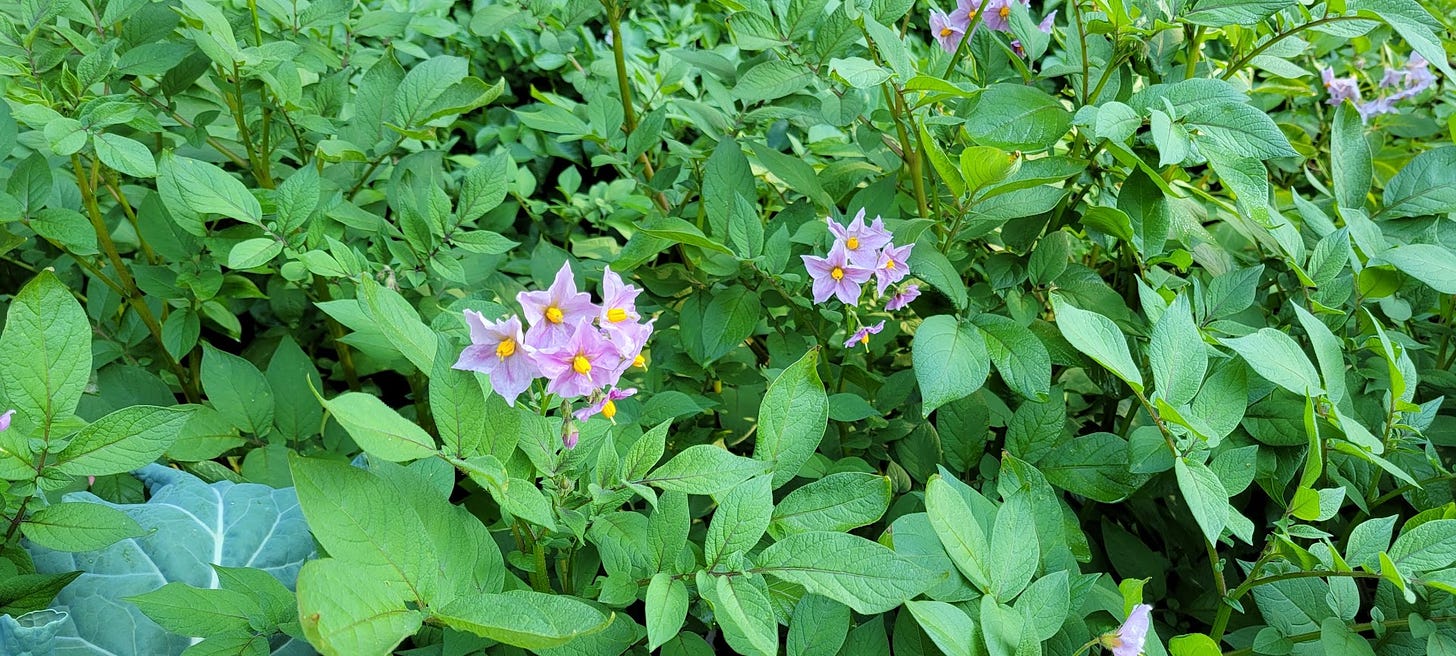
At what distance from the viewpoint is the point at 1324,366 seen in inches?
37.3

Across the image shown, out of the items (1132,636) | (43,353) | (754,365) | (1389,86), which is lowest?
(754,365)

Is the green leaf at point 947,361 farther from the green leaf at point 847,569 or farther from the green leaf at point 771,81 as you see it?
the green leaf at point 771,81

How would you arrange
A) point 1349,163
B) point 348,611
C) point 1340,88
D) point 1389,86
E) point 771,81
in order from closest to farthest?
point 348,611, point 771,81, point 1349,163, point 1340,88, point 1389,86

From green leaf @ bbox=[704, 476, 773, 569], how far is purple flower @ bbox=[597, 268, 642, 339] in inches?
6.2

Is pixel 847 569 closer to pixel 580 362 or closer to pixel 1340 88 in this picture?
pixel 580 362

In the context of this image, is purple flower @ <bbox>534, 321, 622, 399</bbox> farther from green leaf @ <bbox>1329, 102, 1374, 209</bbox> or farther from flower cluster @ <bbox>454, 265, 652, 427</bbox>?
green leaf @ <bbox>1329, 102, 1374, 209</bbox>

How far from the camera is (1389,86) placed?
1.99 meters

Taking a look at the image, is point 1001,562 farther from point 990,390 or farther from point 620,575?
point 990,390

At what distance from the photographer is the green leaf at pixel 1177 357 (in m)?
0.88

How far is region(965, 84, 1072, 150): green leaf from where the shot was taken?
41.4 inches

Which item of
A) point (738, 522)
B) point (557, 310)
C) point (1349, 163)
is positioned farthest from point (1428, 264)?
point (557, 310)

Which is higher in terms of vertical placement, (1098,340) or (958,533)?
(1098,340)

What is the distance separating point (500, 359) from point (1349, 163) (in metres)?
1.15

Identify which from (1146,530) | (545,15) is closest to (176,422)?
(545,15)
